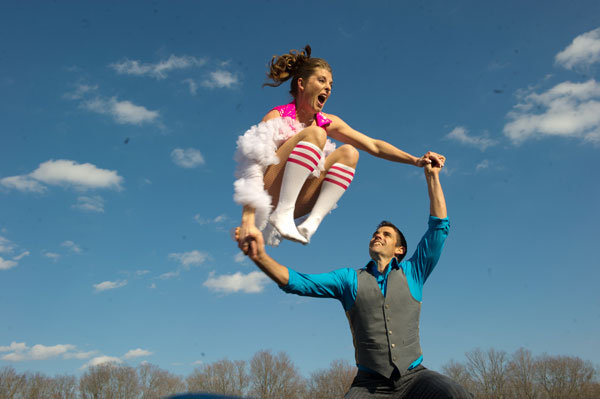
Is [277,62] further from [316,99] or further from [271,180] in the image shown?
[271,180]

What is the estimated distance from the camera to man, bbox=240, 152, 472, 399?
3418 millimetres

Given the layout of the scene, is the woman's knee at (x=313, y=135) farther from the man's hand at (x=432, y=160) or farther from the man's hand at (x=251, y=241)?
the man's hand at (x=432, y=160)

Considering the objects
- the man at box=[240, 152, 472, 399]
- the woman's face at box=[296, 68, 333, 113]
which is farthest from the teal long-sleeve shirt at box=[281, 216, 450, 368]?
the woman's face at box=[296, 68, 333, 113]

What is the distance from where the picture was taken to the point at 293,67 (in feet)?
13.1

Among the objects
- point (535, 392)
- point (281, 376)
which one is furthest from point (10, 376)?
point (535, 392)

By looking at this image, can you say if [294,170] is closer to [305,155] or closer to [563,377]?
[305,155]

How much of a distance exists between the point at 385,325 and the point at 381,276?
436mm

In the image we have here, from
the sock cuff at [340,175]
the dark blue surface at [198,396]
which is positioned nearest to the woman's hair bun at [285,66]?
the sock cuff at [340,175]

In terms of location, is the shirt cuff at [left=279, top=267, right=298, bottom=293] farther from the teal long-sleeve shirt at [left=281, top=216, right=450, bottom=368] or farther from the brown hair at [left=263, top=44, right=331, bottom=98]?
the brown hair at [left=263, top=44, right=331, bottom=98]

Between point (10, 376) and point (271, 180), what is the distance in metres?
42.5

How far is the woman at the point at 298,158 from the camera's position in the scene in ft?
11.4

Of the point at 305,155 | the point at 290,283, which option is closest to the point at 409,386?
the point at 290,283

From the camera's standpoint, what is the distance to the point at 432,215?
14.1 ft

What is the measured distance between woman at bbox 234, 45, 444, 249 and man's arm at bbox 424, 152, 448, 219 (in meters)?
0.09
